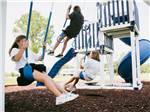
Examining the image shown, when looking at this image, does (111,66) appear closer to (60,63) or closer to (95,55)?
(95,55)

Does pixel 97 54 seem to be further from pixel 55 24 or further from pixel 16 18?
pixel 16 18

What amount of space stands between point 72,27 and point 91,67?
328 millimetres

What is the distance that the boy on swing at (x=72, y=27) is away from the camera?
6.30 ft

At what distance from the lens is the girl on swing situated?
1.85m

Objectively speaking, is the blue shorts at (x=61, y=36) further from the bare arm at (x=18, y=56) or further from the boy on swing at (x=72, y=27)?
the bare arm at (x=18, y=56)

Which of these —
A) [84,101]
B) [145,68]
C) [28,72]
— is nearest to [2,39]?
[28,72]

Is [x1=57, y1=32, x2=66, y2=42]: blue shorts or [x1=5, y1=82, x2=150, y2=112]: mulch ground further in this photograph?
[x1=57, y1=32, x2=66, y2=42]: blue shorts

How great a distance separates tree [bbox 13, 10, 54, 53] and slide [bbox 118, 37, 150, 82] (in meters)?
0.57

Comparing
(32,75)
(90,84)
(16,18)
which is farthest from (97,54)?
(16,18)

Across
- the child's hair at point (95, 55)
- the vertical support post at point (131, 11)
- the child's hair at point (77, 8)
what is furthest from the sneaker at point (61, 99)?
the vertical support post at point (131, 11)

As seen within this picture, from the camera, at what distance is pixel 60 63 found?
192cm

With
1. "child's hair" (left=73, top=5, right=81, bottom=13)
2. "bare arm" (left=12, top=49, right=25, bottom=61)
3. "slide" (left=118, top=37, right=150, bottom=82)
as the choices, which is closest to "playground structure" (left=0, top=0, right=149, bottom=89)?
"slide" (left=118, top=37, right=150, bottom=82)

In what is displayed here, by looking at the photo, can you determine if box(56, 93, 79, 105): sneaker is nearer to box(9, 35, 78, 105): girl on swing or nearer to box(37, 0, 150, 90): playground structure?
box(9, 35, 78, 105): girl on swing

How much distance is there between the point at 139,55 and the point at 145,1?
1.28ft
